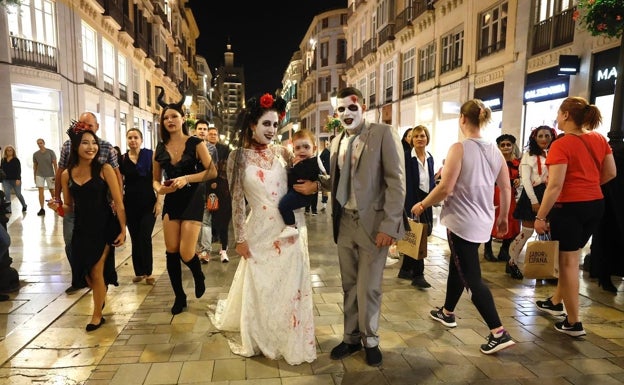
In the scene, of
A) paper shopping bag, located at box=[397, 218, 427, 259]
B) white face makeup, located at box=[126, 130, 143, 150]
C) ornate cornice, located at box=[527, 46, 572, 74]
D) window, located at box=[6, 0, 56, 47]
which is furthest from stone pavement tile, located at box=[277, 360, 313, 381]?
window, located at box=[6, 0, 56, 47]

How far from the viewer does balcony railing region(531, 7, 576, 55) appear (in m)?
10.7

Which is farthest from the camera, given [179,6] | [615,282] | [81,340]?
[179,6]

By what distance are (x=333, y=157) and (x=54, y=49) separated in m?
17.7

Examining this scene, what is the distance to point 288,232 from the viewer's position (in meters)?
3.24

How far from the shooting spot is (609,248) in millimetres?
5039

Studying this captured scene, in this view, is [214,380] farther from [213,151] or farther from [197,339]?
[213,151]

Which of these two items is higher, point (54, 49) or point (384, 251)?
point (54, 49)

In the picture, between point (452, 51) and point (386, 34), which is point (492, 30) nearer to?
point (452, 51)

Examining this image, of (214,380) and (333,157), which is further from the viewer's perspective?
(333,157)

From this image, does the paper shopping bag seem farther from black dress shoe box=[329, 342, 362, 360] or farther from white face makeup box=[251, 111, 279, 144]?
white face makeup box=[251, 111, 279, 144]

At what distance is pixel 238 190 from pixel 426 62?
1893cm

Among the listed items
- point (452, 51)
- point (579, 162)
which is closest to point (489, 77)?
point (452, 51)

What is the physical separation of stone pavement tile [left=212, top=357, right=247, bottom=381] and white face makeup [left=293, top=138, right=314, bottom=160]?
5.55 feet

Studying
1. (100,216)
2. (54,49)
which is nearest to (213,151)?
(100,216)
